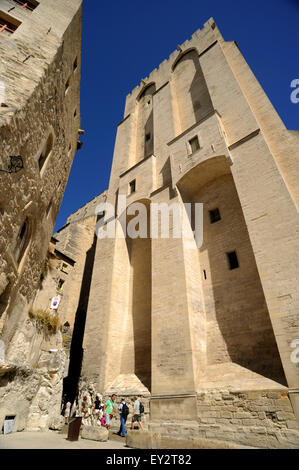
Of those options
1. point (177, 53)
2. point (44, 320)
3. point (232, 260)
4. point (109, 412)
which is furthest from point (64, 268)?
point (177, 53)

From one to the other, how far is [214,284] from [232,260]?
1.29 meters

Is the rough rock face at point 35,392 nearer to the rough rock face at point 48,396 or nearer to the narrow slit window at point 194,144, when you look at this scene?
the rough rock face at point 48,396

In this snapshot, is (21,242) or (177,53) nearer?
(21,242)

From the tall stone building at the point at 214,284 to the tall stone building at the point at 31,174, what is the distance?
3075 millimetres

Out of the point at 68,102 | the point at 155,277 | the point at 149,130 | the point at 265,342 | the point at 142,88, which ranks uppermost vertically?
the point at 142,88

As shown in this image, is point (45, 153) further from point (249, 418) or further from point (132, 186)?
point (249, 418)

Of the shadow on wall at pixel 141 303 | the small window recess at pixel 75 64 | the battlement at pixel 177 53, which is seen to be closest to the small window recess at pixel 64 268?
the shadow on wall at pixel 141 303

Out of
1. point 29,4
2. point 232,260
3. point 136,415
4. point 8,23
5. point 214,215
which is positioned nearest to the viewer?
point 8,23

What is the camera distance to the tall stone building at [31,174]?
256 inches

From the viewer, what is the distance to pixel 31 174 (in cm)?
743
